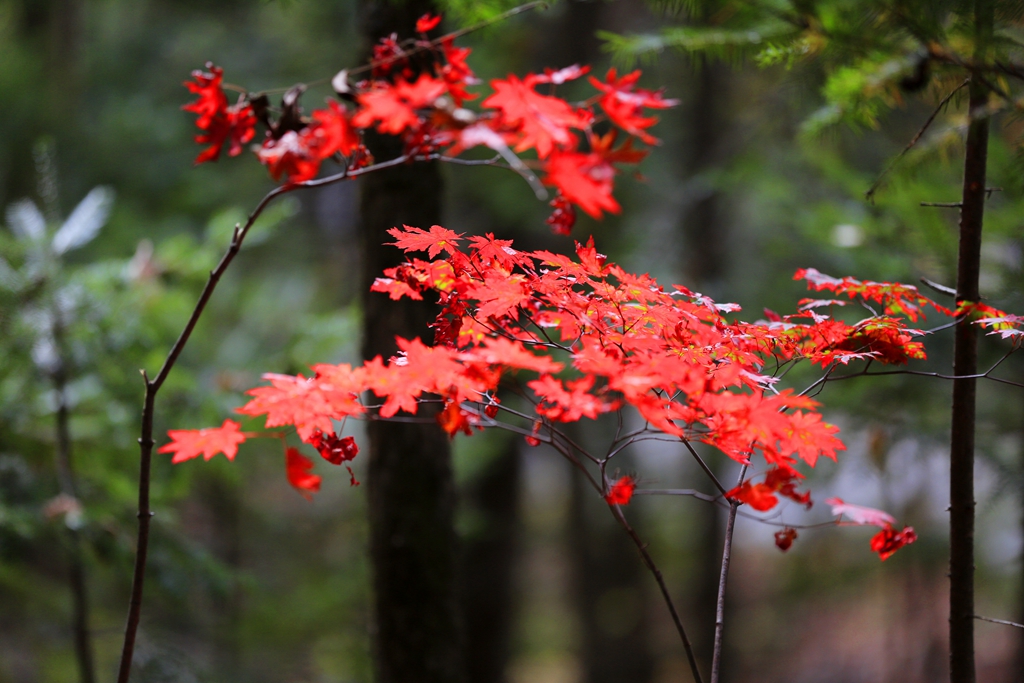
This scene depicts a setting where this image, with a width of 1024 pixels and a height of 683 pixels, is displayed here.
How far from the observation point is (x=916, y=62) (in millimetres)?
1096

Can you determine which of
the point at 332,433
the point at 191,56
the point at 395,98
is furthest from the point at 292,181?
the point at 191,56

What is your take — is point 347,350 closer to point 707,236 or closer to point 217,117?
point 707,236

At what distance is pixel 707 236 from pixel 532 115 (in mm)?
4405

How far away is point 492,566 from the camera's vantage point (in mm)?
5312

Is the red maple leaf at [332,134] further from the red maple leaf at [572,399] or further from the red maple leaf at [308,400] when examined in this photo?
the red maple leaf at [572,399]

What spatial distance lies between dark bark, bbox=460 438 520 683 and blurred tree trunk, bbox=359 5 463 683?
Answer: 2.94 m

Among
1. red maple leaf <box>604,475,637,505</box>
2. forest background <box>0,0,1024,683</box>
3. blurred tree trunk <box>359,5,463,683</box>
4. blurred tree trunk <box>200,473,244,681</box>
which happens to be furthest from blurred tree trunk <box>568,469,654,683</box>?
red maple leaf <box>604,475,637,505</box>

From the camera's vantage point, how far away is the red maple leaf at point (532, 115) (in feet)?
3.11

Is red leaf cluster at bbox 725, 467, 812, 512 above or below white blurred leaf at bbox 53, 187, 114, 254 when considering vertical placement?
below

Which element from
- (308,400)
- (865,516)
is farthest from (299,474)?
(865,516)

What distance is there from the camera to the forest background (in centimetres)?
280

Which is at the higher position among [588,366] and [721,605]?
[588,366]

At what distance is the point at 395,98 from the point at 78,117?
6.03 metres

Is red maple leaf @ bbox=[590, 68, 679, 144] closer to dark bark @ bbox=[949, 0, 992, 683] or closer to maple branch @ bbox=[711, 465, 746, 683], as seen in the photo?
maple branch @ bbox=[711, 465, 746, 683]
